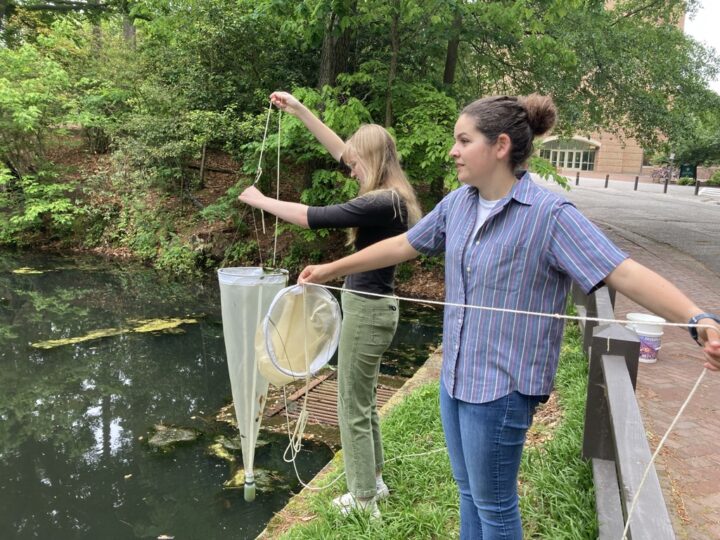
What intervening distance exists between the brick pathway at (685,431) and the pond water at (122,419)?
2448 mm

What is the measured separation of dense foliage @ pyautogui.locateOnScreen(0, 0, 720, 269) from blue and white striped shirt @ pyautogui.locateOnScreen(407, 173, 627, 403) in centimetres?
707

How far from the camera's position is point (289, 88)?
12.0 metres

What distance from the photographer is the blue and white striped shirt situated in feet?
5.33

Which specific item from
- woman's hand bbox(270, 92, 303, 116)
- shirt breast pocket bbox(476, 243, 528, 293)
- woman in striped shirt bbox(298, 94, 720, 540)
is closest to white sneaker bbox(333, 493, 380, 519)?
woman in striped shirt bbox(298, 94, 720, 540)

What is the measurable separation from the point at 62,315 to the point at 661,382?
7923 millimetres

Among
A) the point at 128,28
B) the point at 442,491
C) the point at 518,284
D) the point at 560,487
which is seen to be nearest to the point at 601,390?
the point at 560,487

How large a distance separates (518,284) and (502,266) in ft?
0.23

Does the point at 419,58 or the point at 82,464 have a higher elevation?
the point at 419,58

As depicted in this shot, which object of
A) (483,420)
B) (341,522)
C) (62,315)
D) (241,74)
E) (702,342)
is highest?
(241,74)

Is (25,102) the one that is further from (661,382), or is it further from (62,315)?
(661,382)

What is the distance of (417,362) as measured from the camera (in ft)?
23.1

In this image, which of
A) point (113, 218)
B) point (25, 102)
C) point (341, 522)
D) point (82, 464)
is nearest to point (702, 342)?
point (341, 522)

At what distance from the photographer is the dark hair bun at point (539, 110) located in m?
1.73

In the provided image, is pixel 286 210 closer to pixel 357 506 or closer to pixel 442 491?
pixel 357 506
